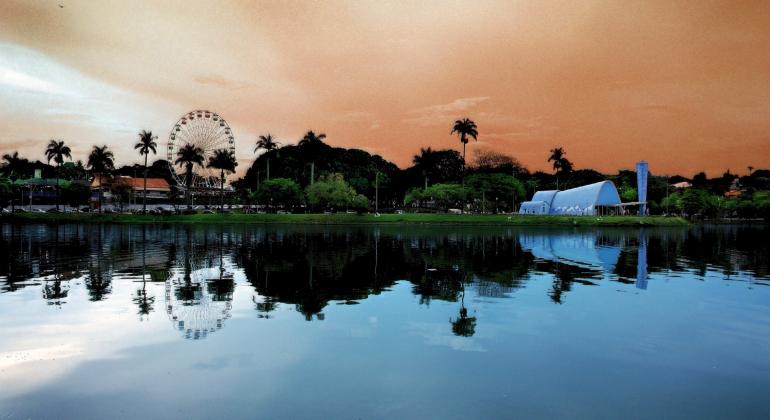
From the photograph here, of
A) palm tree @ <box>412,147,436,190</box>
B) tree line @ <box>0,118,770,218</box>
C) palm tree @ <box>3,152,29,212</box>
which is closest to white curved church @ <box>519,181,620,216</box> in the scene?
tree line @ <box>0,118,770,218</box>

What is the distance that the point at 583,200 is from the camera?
410 ft

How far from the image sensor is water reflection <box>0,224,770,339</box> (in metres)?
18.7

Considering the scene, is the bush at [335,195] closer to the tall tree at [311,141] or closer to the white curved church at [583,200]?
the tall tree at [311,141]

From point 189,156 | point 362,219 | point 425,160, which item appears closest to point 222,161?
point 189,156

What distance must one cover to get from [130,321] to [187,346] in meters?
3.86

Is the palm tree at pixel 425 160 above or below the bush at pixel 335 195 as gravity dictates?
above

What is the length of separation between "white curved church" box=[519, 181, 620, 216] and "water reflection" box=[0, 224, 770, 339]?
78435 mm

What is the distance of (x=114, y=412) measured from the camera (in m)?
8.96

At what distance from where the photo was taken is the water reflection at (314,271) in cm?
1867

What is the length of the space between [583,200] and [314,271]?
111243 mm

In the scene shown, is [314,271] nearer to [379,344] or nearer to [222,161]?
[379,344]

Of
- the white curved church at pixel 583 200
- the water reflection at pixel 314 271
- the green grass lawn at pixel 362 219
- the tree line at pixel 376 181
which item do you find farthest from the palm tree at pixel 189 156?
the white curved church at pixel 583 200

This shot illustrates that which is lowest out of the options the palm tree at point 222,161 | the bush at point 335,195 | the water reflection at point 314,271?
the water reflection at point 314,271

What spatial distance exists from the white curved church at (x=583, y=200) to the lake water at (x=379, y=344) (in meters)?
98.0
